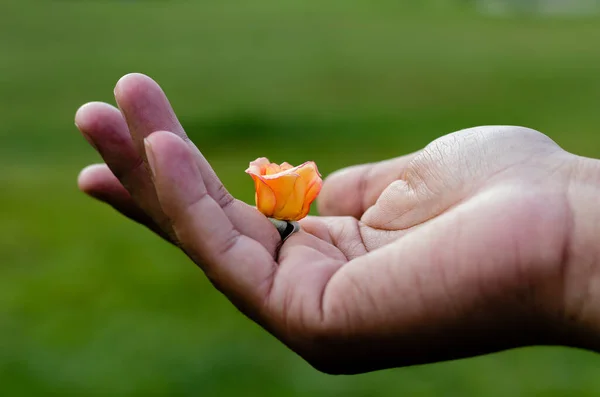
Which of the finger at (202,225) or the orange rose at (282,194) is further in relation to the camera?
the orange rose at (282,194)

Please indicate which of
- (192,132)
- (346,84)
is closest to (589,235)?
(192,132)

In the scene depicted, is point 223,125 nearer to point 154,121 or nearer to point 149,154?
point 154,121

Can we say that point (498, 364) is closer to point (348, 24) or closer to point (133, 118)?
point (133, 118)

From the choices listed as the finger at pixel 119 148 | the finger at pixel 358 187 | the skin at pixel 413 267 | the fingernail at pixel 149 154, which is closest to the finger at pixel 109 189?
the finger at pixel 119 148

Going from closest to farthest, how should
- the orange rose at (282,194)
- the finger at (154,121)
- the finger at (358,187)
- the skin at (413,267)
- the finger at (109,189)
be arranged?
the skin at (413,267) → the finger at (154,121) → the orange rose at (282,194) → the finger at (109,189) → the finger at (358,187)

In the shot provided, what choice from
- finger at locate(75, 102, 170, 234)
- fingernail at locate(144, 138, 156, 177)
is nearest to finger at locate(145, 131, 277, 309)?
fingernail at locate(144, 138, 156, 177)

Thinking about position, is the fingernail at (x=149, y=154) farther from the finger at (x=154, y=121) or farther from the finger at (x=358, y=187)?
the finger at (x=358, y=187)

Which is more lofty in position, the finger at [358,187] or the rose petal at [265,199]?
the rose petal at [265,199]
